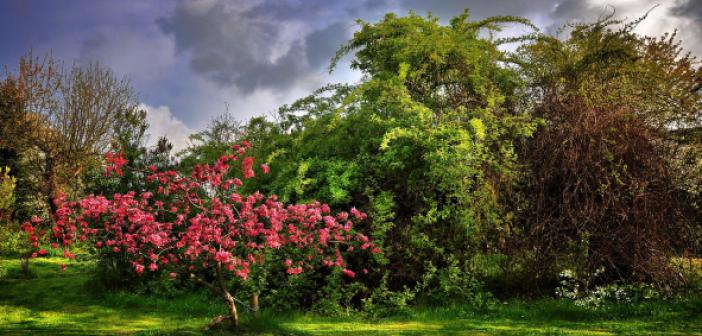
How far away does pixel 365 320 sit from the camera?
9.35 meters

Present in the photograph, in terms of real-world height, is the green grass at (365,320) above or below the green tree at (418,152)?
below

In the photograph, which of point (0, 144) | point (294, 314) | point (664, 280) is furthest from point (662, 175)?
point (0, 144)

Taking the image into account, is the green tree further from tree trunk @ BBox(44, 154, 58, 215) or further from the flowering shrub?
tree trunk @ BBox(44, 154, 58, 215)

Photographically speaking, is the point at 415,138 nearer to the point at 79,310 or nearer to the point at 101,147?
the point at 79,310

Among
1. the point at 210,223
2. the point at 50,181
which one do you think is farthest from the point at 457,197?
the point at 50,181

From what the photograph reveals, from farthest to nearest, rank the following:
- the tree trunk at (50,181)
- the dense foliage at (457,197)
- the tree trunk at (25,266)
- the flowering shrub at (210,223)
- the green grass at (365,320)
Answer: the tree trunk at (50,181), the tree trunk at (25,266), the dense foliage at (457,197), the green grass at (365,320), the flowering shrub at (210,223)

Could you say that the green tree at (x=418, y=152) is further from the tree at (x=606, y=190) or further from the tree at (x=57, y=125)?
the tree at (x=57, y=125)

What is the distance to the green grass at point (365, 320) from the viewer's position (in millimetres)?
8047

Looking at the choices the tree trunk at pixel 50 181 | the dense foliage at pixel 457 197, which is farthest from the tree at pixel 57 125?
the dense foliage at pixel 457 197

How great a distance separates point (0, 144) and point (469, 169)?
80.0ft

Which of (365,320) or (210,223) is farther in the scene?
(365,320)

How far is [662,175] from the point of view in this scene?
984cm

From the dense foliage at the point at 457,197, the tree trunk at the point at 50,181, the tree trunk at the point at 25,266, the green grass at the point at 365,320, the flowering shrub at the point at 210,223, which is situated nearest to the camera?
the flowering shrub at the point at 210,223

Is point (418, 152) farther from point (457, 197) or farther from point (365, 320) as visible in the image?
point (365, 320)
